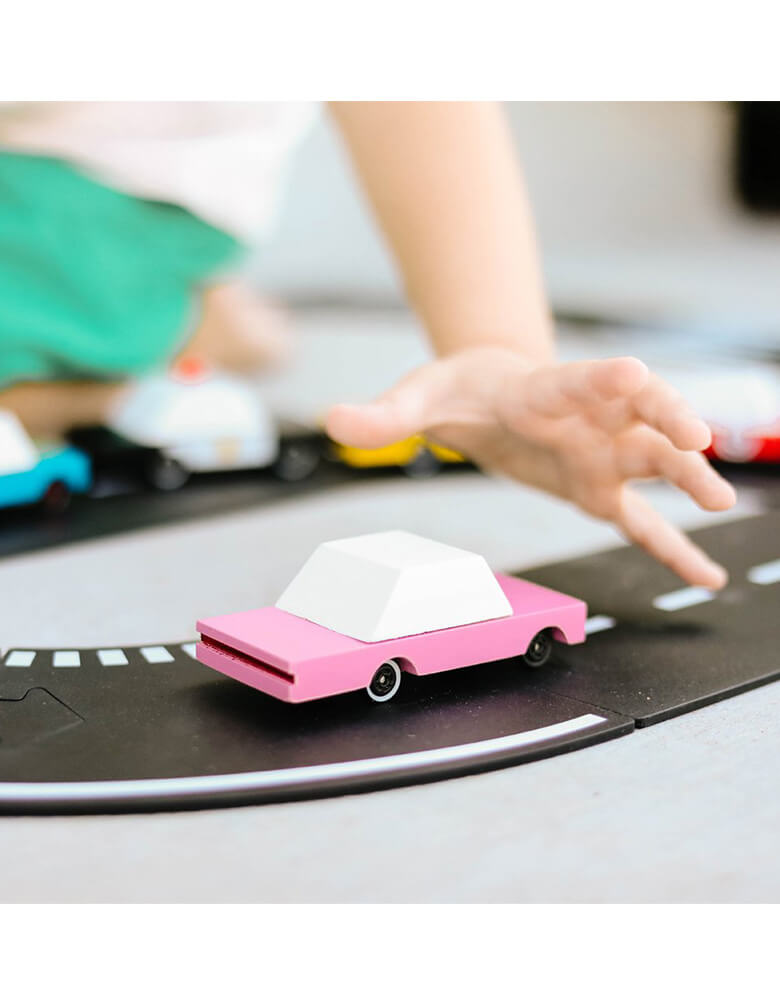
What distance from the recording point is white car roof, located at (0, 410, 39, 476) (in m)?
0.88

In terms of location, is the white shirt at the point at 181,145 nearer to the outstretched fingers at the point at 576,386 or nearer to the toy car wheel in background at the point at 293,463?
the toy car wheel in background at the point at 293,463

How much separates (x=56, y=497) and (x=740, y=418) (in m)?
0.55

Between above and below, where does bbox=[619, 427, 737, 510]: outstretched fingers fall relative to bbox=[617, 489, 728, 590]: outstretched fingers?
above

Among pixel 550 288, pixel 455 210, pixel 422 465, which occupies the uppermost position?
pixel 455 210

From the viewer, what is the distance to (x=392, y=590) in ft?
1.73

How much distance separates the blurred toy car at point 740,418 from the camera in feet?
3.34

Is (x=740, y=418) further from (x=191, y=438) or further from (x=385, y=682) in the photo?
A: (x=385, y=682)

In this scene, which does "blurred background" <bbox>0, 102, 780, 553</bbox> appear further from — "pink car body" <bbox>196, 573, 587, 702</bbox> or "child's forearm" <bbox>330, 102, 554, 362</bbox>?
"pink car body" <bbox>196, 573, 587, 702</bbox>

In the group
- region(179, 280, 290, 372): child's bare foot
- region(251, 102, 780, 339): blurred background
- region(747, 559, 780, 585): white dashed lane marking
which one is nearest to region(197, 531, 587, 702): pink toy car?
region(747, 559, 780, 585): white dashed lane marking

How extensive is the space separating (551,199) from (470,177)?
60.2 inches

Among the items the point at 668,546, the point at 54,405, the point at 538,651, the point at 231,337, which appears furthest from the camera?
the point at 231,337

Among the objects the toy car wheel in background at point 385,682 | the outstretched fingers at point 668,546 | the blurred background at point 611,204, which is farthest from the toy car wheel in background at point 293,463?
the blurred background at point 611,204

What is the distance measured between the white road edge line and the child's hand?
189 mm

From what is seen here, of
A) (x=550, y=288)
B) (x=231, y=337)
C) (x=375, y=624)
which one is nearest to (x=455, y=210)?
(x=375, y=624)
